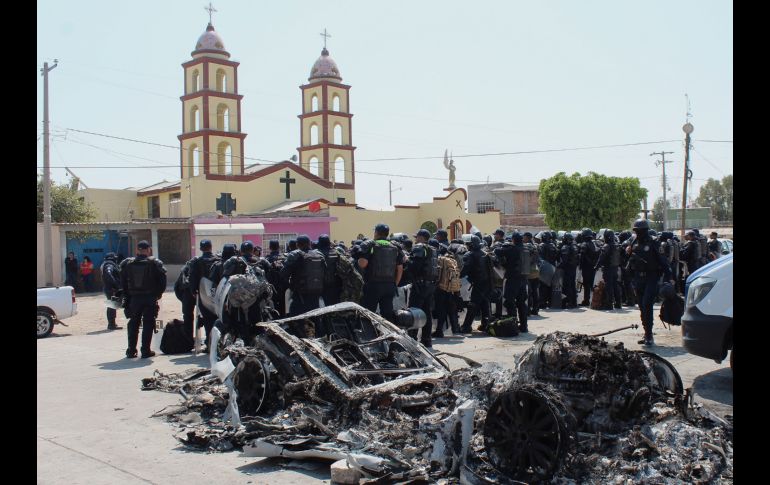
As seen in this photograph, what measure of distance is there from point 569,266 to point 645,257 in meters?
5.71

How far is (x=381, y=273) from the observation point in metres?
10.9

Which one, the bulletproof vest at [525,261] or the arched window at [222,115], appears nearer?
the bulletproof vest at [525,261]

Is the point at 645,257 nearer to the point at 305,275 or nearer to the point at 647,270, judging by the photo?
the point at 647,270

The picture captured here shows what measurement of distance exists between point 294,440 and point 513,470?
1.89m

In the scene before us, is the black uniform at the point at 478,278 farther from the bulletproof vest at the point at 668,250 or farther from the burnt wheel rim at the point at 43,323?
the burnt wheel rim at the point at 43,323

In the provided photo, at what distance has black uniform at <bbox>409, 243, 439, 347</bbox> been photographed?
11734 mm

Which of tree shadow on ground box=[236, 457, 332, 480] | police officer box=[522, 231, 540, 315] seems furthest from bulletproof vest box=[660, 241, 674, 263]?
tree shadow on ground box=[236, 457, 332, 480]

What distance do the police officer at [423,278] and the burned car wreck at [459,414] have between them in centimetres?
427

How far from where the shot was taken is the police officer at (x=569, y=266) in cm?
1625

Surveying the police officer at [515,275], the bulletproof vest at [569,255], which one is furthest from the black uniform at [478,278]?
the bulletproof vest at [569,255]

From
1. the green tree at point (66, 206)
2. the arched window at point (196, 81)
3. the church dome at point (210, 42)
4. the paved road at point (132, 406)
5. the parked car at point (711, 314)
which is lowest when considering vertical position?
the paved road at point (132, 406)

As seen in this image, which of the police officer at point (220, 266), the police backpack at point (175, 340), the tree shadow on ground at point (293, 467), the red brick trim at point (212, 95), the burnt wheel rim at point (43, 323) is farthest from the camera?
the red brick trim at point (212, 95)
